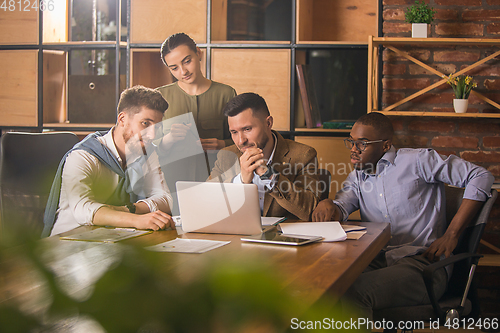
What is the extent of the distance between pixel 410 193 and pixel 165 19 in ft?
5.97

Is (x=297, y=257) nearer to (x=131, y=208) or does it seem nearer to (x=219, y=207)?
(x=219, y=207)

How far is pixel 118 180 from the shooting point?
1800 mm

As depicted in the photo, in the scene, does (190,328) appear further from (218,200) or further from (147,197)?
(147,197)

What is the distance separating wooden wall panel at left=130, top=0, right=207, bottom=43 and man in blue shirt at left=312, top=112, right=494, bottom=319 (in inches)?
51.8

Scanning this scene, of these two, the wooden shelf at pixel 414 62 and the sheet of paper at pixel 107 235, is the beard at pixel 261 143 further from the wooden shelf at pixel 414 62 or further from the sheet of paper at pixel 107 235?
the sheet of paper at pixel 107 235

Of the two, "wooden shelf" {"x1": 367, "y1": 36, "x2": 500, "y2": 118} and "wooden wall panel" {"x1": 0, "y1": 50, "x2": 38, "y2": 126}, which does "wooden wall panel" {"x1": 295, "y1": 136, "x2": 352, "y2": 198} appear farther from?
"wooden wall panel" {"x1": 0, "y1": 50, "x2": 38, "y2": 126}

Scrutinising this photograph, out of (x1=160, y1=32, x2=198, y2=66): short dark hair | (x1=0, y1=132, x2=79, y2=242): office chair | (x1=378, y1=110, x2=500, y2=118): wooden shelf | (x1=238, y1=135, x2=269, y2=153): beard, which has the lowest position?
(x1=0, y1=132, x2=79, y2=242): office chair

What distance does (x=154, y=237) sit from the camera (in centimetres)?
133

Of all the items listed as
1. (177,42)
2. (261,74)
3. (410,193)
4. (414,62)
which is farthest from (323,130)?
(177,42)

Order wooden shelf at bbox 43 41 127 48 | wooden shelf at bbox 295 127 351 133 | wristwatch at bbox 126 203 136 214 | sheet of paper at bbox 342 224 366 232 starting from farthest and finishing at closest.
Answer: wooden shelf at bbox 43 41 127 48 < wooden shelf at bbox 295 127 351 133 < wristwatch at bbox 126 203 136 214 < sheet of paper at bbox 342 224 366 232

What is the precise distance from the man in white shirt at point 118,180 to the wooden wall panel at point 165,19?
0.67 metres

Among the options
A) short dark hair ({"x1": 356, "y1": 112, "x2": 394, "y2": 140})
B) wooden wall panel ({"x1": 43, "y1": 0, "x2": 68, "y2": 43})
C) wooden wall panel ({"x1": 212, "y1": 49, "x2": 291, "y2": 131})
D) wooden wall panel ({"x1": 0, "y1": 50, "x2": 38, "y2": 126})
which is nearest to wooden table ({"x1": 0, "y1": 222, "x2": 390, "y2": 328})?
short dark hair ({"x1": 356, "y1": 112, "x2": 394, "y2": 140})

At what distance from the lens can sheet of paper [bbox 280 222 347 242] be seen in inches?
50.4

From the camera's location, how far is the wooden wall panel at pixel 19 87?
8.89ft
